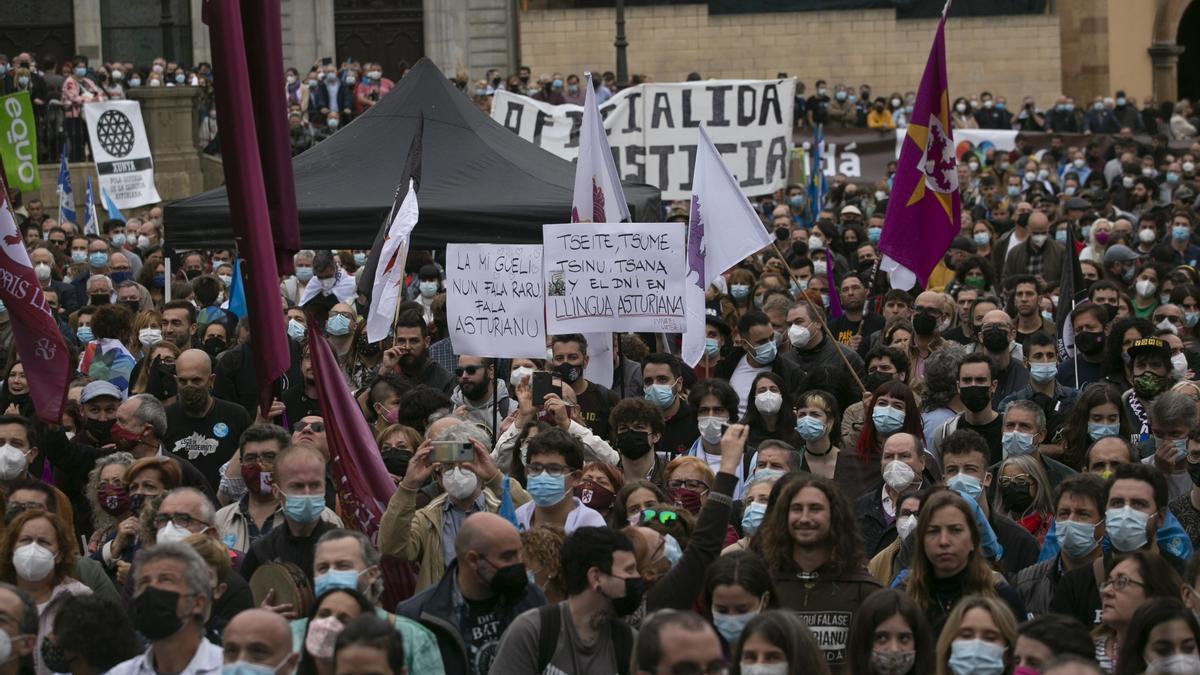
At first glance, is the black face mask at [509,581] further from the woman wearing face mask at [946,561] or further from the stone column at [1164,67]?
the stone column at [1164,67]

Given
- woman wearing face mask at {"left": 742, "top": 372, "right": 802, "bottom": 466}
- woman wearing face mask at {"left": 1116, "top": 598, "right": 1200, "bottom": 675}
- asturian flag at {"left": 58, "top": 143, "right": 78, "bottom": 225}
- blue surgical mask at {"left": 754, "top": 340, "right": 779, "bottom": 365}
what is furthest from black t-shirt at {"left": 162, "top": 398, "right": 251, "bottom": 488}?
asturian flag at {"left": 58, "top": 143, "right": 78, "bottom": 225}

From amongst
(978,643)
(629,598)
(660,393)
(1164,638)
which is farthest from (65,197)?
(1164,638)

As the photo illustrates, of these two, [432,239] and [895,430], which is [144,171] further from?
[895,430]

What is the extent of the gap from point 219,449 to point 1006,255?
9.13 metres

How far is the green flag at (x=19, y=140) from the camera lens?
71.4 ft

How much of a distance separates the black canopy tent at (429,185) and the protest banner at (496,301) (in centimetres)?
301

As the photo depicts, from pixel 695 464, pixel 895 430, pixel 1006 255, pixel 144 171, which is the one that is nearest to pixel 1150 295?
pixel 1006 255

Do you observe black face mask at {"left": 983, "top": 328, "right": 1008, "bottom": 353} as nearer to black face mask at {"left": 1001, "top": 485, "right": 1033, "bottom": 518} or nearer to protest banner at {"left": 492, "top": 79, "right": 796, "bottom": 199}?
black face mask at {"left": 1001, "top": 485, "right": 1033, "bottom": 518}

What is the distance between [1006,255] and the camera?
59.5 ft

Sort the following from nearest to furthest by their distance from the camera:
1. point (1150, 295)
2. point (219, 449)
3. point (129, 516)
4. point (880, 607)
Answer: point (880, 607) → point (129, 516) → point (219, 449) → point (1150, 295)

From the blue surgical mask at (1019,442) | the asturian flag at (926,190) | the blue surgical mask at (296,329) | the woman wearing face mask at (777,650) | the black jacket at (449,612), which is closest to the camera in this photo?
the woman wearing face mask at (777,650)

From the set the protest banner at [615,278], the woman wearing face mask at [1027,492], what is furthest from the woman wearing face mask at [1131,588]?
the protest banner at [615,278]

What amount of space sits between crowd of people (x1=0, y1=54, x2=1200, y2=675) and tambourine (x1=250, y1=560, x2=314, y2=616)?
0.6 inches

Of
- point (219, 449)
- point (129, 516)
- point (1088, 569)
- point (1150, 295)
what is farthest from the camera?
point (1150, 295)
